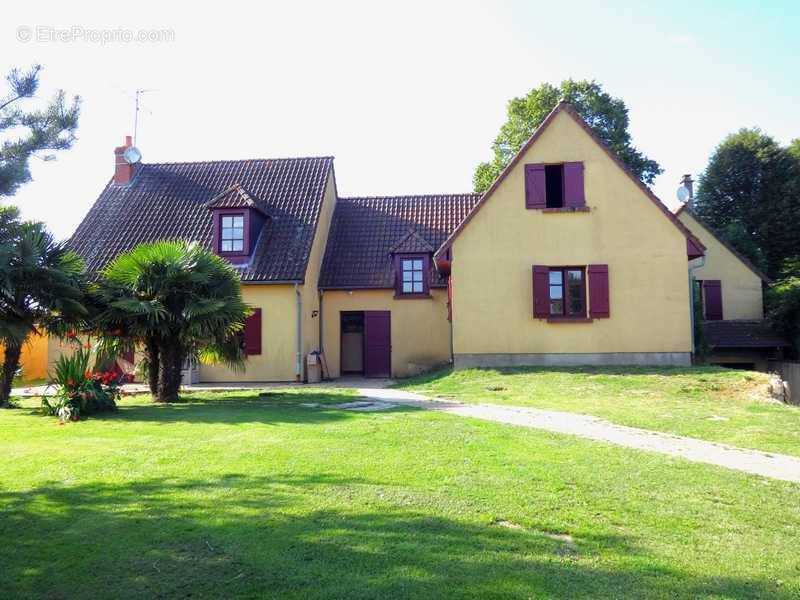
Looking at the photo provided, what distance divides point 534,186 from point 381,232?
274 inches

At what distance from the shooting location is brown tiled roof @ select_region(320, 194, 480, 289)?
20844mm

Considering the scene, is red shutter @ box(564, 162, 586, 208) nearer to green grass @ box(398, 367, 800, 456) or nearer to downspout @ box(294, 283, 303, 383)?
green grass @ box(398, 367, 800, 456)

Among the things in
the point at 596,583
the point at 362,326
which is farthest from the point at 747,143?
the point at 596,583

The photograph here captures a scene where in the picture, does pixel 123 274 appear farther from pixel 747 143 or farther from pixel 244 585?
pixel 747 143

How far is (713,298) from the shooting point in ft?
83.7

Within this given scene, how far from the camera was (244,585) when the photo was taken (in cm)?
346

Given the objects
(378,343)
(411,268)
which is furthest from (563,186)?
(378,343)

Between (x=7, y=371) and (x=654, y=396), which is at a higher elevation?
(x=7, y=371)

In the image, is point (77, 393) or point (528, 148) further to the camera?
point (528, 148)

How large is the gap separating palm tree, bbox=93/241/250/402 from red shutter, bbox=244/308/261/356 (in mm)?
5974

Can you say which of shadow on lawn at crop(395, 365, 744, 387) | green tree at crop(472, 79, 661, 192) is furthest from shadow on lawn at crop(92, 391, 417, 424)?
green tree at crop(472, 79, 661, 192)

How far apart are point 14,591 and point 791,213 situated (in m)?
40.2

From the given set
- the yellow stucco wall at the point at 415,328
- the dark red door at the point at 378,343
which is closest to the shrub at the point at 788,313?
the yellow stucco wall at the point at 415,328

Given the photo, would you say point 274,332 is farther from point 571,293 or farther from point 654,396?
point 654,396
